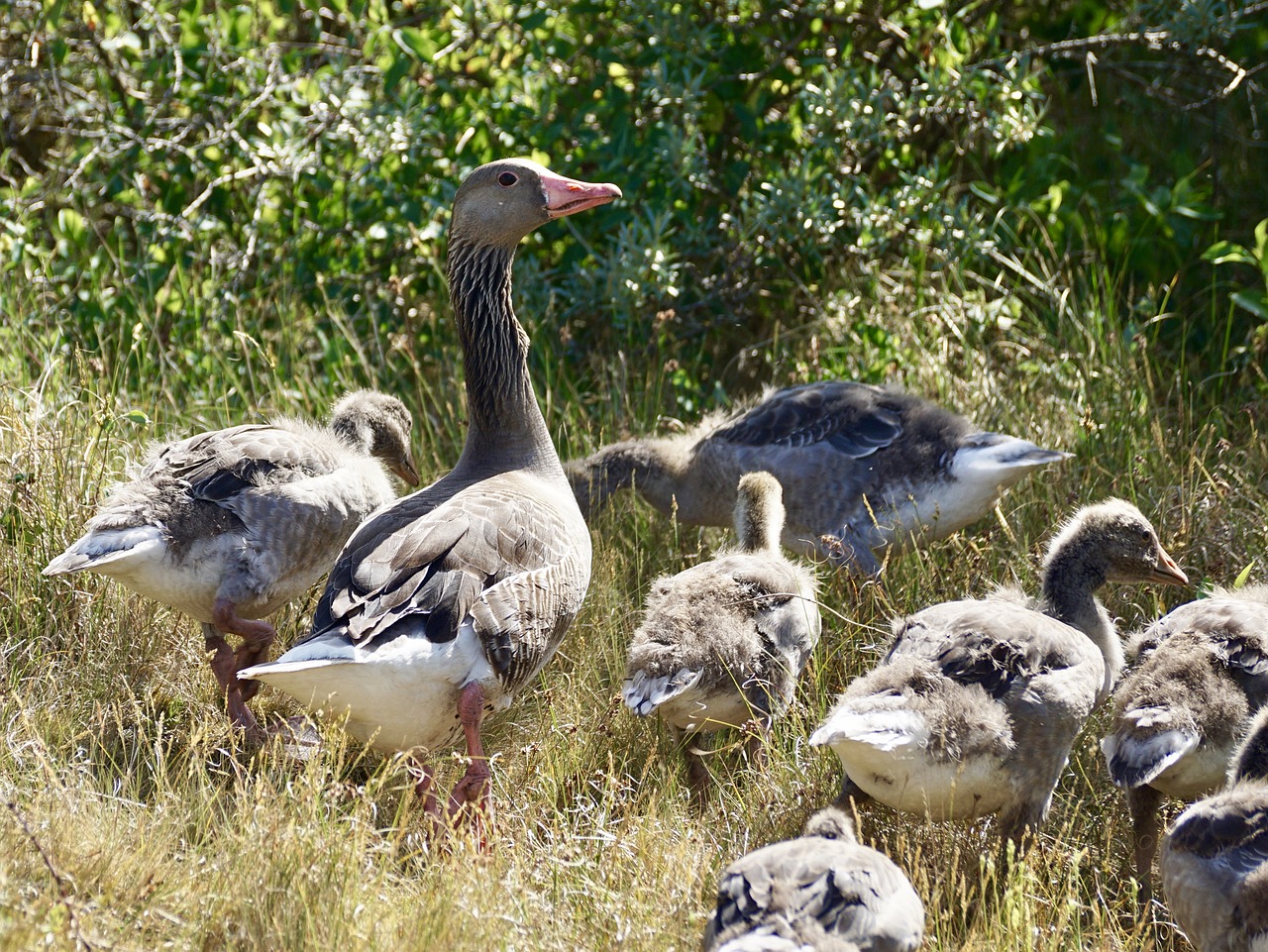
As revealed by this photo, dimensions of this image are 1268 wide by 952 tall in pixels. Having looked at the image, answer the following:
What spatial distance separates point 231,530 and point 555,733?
1638 millimetres

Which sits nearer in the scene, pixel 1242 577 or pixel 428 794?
pixel 428 794

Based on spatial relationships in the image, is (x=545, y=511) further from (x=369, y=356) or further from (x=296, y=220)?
(x=296, y=220)

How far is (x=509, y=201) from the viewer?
245 inches

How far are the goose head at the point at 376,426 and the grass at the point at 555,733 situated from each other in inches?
31.7

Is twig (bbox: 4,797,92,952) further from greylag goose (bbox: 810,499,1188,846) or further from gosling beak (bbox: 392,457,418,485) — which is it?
gosling beak (bbox: 392,457,418,485)

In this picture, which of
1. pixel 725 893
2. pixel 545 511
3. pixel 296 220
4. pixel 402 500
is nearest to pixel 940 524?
pixel 545 511

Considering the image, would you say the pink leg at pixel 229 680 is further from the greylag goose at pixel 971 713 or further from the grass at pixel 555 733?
the greylag goose at pixel 971 713

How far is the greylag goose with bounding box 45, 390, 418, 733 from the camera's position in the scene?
5.41 m

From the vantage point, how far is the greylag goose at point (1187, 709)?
14.8 feet

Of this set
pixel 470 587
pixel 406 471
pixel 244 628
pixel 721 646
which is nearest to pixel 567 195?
pixel 406 471

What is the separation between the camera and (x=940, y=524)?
6.79 m

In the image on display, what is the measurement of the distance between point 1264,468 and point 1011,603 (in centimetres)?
262

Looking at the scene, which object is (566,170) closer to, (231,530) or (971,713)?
(231,530)

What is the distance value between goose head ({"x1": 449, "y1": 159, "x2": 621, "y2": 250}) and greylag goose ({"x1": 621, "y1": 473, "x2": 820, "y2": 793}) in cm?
184
